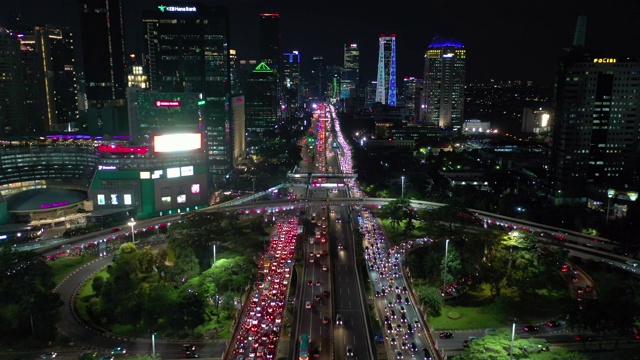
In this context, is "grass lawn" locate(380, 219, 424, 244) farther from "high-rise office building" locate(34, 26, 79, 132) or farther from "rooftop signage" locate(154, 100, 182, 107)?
"high-rise office building" locate(34, 26, 79, 132)

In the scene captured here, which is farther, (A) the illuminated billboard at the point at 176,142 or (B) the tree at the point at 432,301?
(A) the illuminated billboard at the point at 176,142

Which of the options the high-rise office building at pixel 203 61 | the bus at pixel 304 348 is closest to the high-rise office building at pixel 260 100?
the high-rise office building at pixel 203 61

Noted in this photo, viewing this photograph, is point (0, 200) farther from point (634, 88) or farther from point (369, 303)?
point (634, 88)

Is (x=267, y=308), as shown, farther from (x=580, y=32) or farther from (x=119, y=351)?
(x=580, y=32)

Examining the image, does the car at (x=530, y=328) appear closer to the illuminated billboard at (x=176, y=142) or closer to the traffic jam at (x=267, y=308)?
the traffic jam at (x=267, y=308)

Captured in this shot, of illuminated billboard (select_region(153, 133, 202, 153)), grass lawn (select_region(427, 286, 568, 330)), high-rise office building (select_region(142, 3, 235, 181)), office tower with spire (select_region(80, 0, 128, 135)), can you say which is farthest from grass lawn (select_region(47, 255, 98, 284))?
office tower with spire (select_region(80, 0, 128, 135))

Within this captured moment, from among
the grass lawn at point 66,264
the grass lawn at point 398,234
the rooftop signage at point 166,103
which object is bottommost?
the grass lawn at point 66,264

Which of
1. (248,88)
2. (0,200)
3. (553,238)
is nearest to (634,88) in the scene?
(553,238)

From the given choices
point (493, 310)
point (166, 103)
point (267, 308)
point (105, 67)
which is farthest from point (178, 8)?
point (493, 310)
